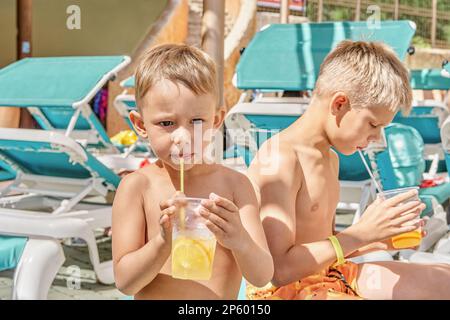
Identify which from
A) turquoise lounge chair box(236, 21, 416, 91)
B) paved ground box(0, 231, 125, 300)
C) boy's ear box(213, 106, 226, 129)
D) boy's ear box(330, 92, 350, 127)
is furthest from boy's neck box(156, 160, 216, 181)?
turquoise lounge chair box(236, 21, 416, 91)

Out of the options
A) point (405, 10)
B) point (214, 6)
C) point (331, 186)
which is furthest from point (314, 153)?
point (405, 10)

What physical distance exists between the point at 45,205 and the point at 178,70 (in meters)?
2.86

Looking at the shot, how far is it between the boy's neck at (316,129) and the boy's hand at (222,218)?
1.83 ft

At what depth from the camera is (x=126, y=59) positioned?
5.19 metres

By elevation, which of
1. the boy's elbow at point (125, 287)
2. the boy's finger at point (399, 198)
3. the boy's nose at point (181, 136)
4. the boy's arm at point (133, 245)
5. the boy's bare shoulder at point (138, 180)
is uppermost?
the boy's nose at point (181, 136)

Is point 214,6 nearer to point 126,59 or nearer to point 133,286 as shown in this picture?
point 126,59

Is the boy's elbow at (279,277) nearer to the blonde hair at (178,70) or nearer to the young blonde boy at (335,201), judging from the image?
the young blonde boy at (335,201)

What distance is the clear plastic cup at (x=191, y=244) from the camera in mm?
1295

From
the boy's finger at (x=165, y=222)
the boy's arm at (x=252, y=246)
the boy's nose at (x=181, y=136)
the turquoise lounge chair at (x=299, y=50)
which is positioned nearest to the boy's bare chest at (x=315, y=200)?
the boy's arm at (x=252, y=246)

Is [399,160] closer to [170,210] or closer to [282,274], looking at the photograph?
[282,274]

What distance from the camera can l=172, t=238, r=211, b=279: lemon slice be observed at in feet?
4.30

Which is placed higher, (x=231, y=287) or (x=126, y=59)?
(x=126, y=59)

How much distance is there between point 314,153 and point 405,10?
13.8 meters

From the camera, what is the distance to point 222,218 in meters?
1.32
